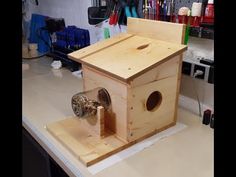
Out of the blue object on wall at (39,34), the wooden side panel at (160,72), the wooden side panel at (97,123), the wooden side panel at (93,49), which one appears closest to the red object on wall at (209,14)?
the wooden side panel at (160,72)

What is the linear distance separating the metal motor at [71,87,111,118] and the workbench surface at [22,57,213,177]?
0.50ft

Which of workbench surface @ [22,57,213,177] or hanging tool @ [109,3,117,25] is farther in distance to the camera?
hanging tool @ [109,3,117,25]

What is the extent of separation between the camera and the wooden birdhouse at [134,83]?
0.89m

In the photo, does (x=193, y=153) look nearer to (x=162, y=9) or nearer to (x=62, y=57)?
(x=162, y=9)

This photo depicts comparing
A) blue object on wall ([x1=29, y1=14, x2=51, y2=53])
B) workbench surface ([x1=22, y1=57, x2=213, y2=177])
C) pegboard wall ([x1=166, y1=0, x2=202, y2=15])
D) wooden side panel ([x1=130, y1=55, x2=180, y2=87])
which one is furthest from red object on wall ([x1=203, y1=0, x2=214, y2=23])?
blue object on wall ([x1=29, y1=14, x2=51, y2=53])

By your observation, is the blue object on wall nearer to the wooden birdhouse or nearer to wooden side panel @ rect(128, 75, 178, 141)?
the wooden birdhouse

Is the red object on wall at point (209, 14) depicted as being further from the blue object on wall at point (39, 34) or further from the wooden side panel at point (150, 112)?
the blue object on wall at point (39, 34)

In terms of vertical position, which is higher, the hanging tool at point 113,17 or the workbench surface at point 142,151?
the hanging tool at point 113,17

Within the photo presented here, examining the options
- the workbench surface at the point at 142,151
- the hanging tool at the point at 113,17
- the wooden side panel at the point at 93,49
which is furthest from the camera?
the hanging tool at the point at 113,17

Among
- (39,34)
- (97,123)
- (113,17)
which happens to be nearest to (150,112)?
(97,123)

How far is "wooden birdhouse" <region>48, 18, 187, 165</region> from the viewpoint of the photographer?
89 cm

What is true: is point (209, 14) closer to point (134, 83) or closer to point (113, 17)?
point (134, 83)

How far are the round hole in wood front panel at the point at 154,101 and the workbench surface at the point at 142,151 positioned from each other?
0.14 meters
